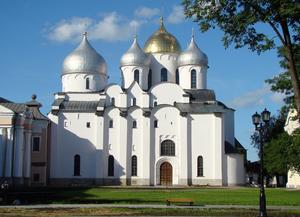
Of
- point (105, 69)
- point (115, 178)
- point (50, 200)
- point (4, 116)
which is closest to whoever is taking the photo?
point (50, 200)

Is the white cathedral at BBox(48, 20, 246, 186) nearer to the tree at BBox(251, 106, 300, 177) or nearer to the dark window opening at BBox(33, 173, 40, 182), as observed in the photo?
the dark window opening at BBox(33, 173, 40, 182)

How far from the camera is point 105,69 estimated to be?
6812 cm

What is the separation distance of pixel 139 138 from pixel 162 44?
14488mm

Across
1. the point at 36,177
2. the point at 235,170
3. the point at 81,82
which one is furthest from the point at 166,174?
the point at 81,82

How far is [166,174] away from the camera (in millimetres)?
63281

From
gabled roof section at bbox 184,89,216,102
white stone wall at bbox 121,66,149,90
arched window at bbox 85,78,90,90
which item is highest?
white stone wall at bbox 121,66,149,90

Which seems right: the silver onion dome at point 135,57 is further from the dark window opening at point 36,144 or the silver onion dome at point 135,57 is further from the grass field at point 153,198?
the grass field at point 153,198

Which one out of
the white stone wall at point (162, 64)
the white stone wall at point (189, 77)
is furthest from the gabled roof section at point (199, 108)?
the white stone wall at point (162, 64)

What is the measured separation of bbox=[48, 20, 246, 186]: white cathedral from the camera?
2466 inches

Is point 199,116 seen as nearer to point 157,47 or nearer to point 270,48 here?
point 157,47

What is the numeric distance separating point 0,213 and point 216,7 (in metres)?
12.4

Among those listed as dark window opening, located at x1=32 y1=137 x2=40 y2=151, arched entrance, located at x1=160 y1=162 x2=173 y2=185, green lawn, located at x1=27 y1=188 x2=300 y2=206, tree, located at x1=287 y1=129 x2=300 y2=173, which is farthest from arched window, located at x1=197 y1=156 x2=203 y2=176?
green lawn, located at x1=27 y1=188 x2=300 y2=206

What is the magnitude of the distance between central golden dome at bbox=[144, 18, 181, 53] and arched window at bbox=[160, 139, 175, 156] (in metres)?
13.5

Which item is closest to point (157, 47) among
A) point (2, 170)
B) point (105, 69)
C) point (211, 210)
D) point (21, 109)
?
point (105, 69)
